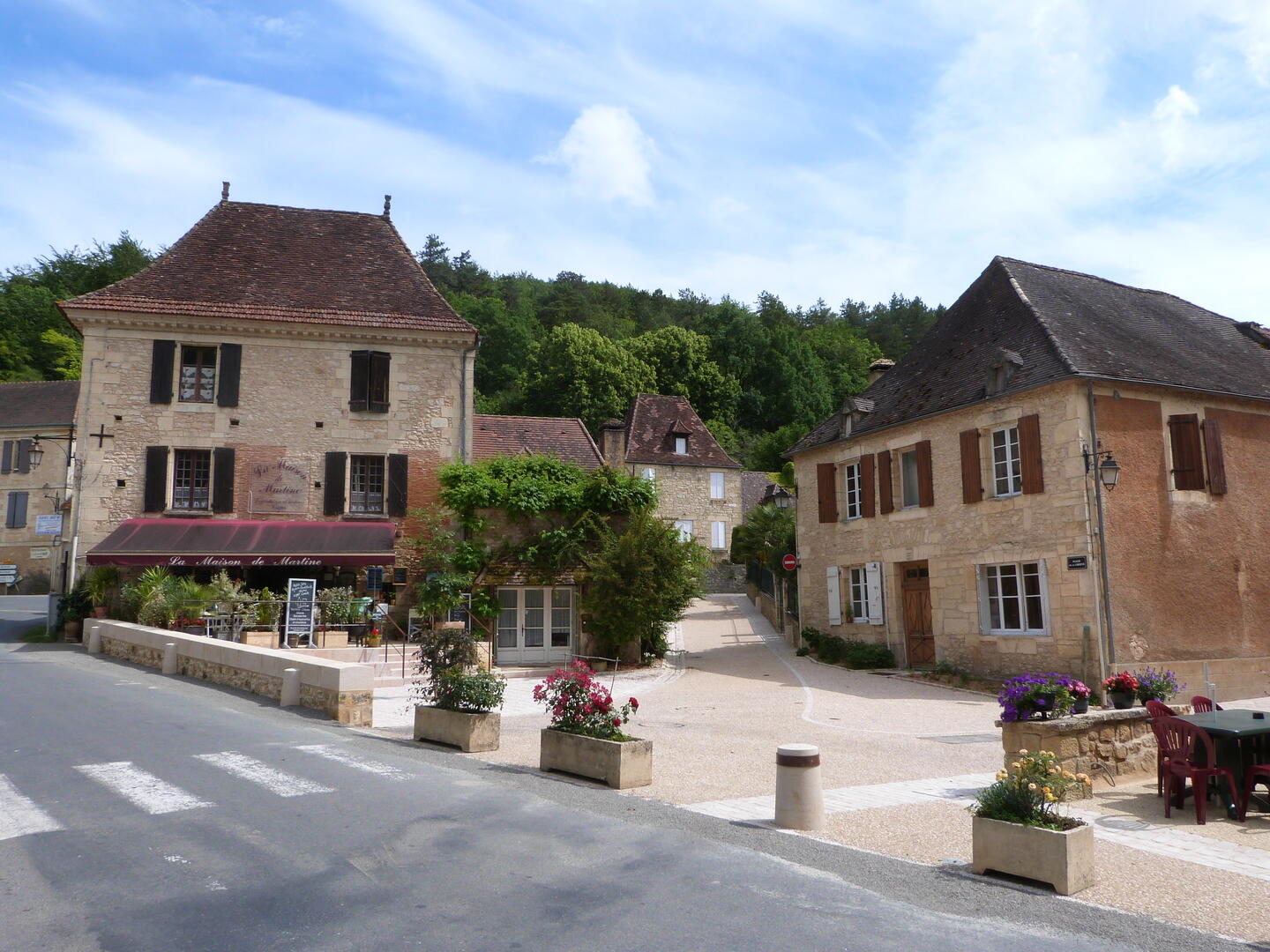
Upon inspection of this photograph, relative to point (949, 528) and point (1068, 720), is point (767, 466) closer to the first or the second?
point (949, 528)

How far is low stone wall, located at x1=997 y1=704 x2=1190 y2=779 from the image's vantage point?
8.25 metres

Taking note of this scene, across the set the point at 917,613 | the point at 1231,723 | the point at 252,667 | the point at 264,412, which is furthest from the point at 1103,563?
the point at 264,412

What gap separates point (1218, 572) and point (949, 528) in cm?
467

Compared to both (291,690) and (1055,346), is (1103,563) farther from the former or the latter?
(291,690)

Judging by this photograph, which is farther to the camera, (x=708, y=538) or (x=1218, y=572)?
(x=708, y=538)

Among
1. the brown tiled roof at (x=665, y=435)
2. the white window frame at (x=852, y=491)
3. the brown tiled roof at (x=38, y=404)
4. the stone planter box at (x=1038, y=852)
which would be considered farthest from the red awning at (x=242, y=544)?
the brown tiled roof at (x=38, y=404)

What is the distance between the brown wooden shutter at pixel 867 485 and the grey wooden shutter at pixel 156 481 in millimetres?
16061

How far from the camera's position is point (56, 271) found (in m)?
50.7

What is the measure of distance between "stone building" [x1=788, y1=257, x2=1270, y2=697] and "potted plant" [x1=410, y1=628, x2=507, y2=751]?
34.7ft

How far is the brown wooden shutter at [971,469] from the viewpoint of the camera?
1725cm

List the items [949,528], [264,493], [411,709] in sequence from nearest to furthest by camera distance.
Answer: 1. [411,709]
2. [949,528]
3. [264,493]

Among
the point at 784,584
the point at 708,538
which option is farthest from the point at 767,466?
the point at 784,584

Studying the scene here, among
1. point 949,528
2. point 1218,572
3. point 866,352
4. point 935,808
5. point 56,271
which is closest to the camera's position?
point 935,808

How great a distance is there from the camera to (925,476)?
60.8 feet
